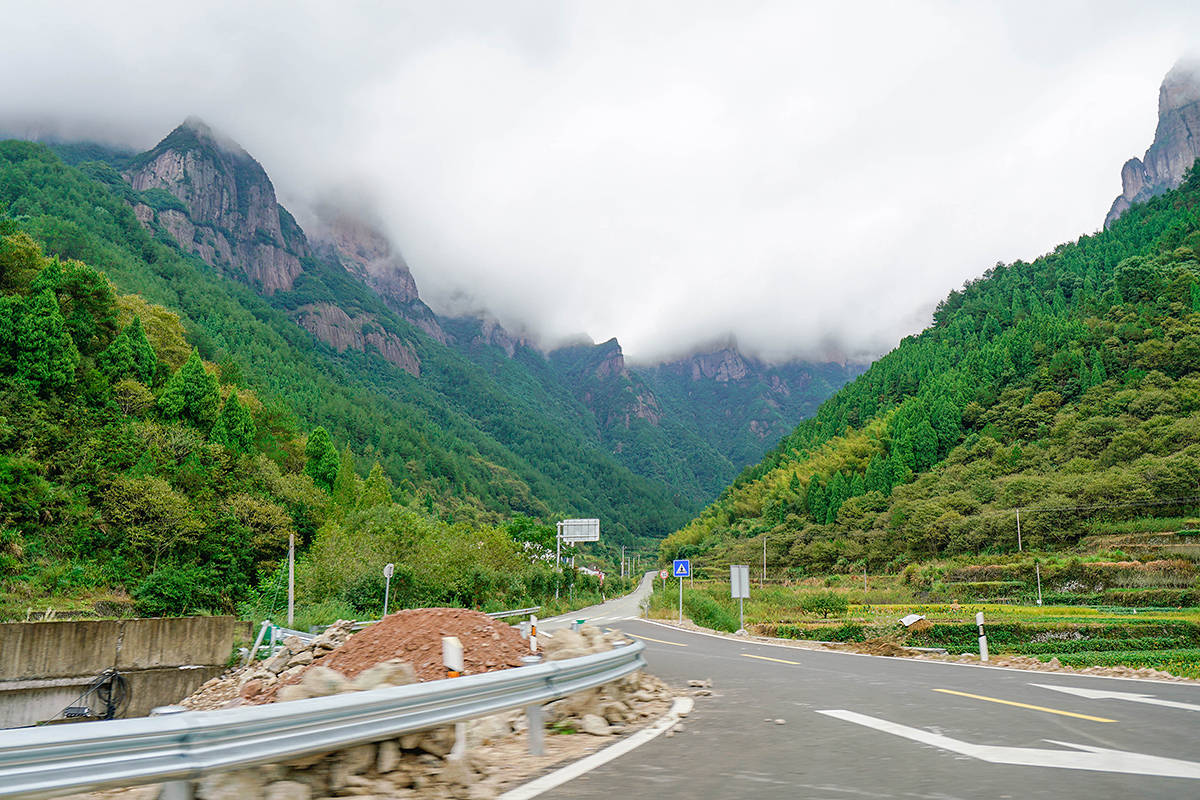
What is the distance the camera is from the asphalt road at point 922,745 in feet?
14.8

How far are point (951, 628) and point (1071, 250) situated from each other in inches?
6227

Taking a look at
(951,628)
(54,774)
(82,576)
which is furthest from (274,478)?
(54,774)

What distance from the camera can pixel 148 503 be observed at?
4338 centimetres

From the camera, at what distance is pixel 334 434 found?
436 feet

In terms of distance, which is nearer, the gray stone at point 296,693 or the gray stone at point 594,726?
the gray stone at point 296,693

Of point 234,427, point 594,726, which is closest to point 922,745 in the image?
point 594,726

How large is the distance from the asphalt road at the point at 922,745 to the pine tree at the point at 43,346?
179ft

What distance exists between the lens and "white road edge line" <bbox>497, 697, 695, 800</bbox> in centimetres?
461

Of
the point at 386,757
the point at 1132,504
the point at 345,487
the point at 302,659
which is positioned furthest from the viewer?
the point at 345,487

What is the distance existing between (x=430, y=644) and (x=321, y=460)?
69542mm

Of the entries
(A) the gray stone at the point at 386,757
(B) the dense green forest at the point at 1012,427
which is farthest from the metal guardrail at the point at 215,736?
(B) the dense green forest at the point at 1012,427

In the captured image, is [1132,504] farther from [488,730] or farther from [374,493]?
[488,730]

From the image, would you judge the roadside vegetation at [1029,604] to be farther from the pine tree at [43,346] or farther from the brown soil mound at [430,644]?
the pine tree at [43,346]

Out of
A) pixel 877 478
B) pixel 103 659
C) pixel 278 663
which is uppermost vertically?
pixel 877 478
